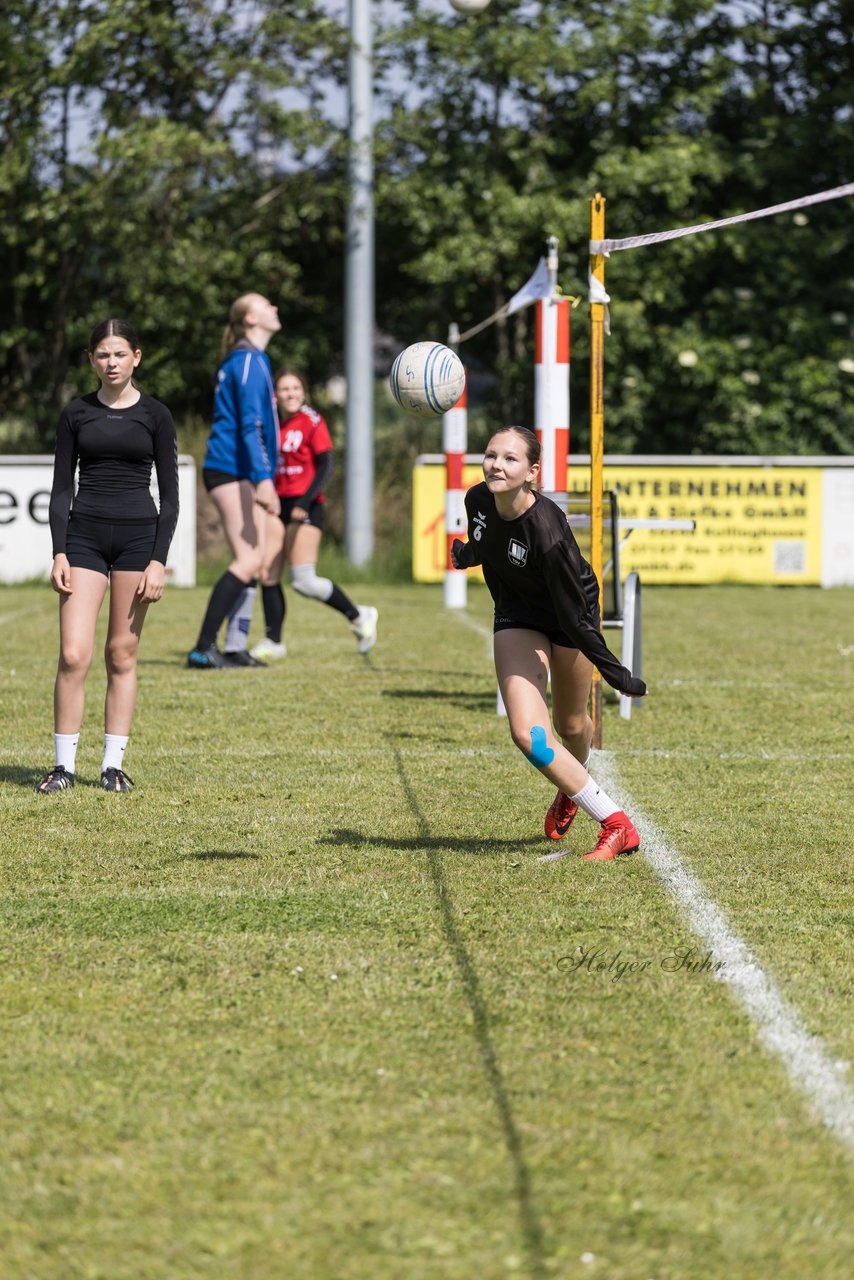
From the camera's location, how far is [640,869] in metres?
5.70

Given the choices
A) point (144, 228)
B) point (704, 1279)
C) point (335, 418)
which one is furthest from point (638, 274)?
point (704, 1279)

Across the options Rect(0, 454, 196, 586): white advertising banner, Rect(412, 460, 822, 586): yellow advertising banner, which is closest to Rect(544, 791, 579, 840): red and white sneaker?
Rect(0, 454, 196, 586): white advertising banner

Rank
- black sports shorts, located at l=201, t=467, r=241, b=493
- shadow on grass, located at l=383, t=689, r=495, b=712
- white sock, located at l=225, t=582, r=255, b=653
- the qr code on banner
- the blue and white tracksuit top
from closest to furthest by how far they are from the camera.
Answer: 1. shadow on grass, located at l=383, t=689, r=495, b=712
2. the blue and white tracksuit top
3. black sports shorts, located at l=201, t=467, r=241, b=493
4. white sock, located at l=225, t=582, r=255, b=653
5. the qr code on banner

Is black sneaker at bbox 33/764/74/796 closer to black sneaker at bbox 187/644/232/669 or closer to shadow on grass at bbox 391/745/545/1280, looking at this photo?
shadow on grass at bbox 391/745/545/1280

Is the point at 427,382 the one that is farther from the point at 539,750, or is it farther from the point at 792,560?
the point at 792,560

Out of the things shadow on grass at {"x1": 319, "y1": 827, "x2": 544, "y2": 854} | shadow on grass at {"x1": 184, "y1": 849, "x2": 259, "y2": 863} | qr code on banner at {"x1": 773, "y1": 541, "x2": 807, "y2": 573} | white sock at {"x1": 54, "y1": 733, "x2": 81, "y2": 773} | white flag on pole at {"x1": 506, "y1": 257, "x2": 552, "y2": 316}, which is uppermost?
white flag on pole at {"x1": 506, "y1": 257, "x2": 552, "y2": 316}

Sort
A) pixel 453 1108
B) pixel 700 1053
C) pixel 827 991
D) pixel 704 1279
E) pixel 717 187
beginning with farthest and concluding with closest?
pixel 717 187 → pixel 827 991 → pixel 700 1053 → pixel 453 1108 → pixel 704 1279

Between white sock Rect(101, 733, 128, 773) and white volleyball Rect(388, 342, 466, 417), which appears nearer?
white volleyball Rect(388, 342, 466, 417)

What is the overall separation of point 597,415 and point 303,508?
175 inches

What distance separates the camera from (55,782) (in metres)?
7.11

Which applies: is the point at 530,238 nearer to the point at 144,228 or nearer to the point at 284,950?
the point at 144,228

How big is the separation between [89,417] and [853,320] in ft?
68.8

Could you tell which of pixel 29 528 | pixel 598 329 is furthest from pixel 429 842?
pixel 29 528

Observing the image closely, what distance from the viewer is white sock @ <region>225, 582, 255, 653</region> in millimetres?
11477
